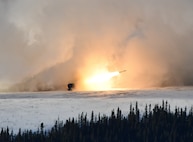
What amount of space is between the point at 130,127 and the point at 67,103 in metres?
21.6

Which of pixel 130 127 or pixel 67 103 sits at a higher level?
pixel 67 103

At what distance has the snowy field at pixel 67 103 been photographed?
11762 cm

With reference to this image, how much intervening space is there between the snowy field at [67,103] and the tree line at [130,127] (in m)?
2.41

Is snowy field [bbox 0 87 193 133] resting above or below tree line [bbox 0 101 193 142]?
above

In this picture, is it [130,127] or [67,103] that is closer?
[130,127]

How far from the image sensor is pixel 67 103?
138250mm

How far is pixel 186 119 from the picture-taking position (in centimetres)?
12200

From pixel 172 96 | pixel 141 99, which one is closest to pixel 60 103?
pixel 141 99

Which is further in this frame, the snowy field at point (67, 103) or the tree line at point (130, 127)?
the snowy field at point (67, 103)

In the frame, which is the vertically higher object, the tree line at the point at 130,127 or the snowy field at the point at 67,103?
the snowy field at the point at 67,103

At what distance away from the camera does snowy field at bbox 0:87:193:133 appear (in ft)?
386

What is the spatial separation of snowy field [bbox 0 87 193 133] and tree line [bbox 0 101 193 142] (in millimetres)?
2415

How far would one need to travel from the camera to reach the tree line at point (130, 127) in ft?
384

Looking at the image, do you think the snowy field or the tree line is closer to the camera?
the tree line
